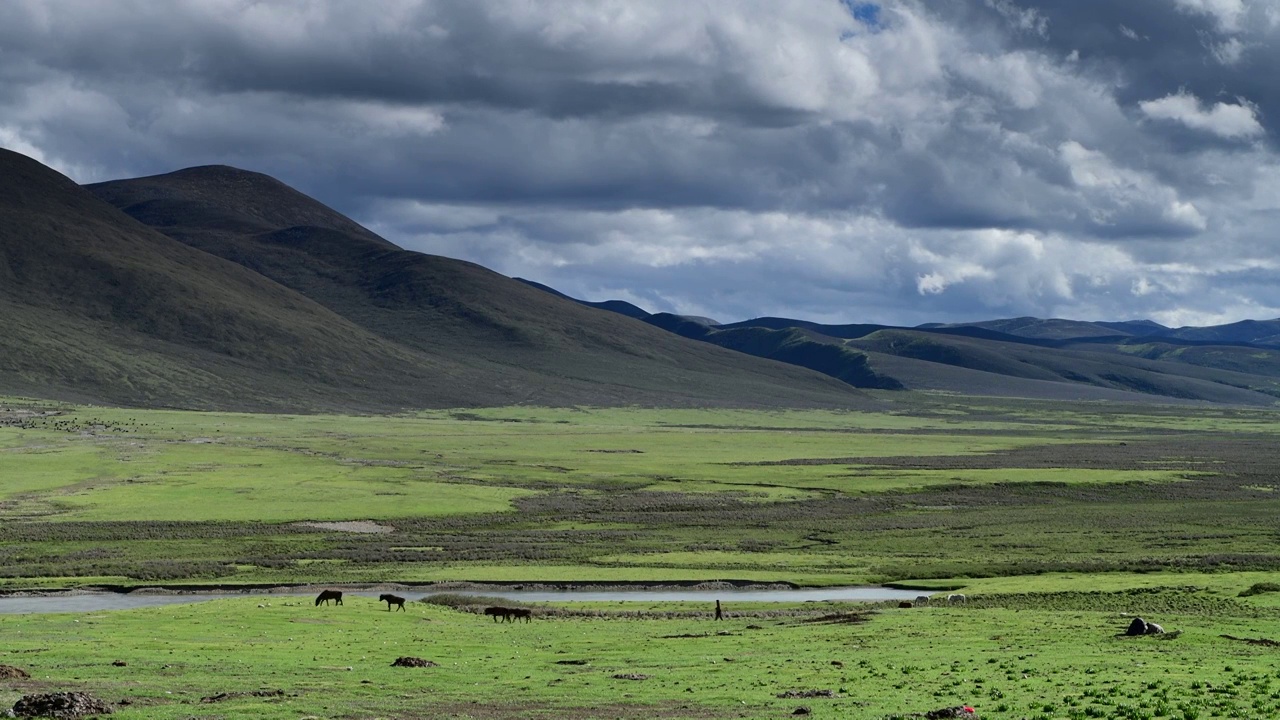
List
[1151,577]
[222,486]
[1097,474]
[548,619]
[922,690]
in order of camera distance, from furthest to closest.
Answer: [1097,474]
[222,486]
[1151,577]
[548,619]
[922,690]

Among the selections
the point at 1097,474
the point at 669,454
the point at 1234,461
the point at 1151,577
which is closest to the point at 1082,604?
the point at 1151,577

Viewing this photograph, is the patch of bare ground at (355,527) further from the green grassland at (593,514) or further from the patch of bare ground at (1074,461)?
the patch of bare ground at (1074,461)

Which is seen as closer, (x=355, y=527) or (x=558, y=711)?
(x=558, y=711)

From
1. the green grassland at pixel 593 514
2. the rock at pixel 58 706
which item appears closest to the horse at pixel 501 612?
the green grassland at pixel 593 514

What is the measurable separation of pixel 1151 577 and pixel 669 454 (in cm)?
11494

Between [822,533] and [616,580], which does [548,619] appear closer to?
[616,580]

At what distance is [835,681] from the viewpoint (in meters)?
34.2

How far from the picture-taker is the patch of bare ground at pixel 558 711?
2914cm

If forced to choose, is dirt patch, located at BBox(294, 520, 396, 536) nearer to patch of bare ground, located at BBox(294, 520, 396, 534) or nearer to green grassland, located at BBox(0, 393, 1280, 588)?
patch of bare ground, located at BBox(294, 520, 396, 534)

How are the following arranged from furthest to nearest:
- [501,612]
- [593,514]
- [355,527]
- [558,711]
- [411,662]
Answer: [593,514], [355,527], [501,612], [411,662], [558,711]

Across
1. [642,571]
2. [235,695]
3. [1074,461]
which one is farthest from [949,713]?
[1074,461]

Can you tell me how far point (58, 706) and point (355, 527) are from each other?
232 feet

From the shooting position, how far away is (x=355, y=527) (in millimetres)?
96625

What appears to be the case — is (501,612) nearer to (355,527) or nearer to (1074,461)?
(355,527)
